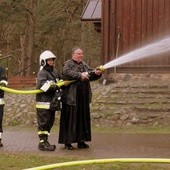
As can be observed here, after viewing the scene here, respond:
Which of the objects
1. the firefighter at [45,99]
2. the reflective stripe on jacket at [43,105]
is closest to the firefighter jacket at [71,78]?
the firefighter at [45,99]

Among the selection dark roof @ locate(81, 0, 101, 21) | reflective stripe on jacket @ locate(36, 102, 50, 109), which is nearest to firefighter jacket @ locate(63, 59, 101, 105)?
reflective stripe on jacket @ locate(36, 102, 50, 109)

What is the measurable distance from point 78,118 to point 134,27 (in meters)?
9.50

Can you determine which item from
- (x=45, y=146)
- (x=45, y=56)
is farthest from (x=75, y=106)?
(x=45, y=56)

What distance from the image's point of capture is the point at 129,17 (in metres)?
18.9

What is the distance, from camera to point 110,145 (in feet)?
34.0

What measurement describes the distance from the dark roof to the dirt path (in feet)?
28.7

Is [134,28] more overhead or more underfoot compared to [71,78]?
more overhead

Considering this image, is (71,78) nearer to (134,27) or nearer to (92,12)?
(134,27)

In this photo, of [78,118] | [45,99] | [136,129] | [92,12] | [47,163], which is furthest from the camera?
[92,12]

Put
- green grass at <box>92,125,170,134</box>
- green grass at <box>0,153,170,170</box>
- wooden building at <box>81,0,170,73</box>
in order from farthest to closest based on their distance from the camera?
1. wooden building at <box>81,0,170,73</box>
2. green grass at <box>92,125,170,134</box>
3. green grass at <box>0,153,170,170</box>

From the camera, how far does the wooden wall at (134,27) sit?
18.6m

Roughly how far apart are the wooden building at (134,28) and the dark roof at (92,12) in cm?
146

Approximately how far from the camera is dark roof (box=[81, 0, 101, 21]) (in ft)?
67.2

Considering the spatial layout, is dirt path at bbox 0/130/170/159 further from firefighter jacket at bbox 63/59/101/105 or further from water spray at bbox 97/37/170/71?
water spray at bbox 97/37/170/71
